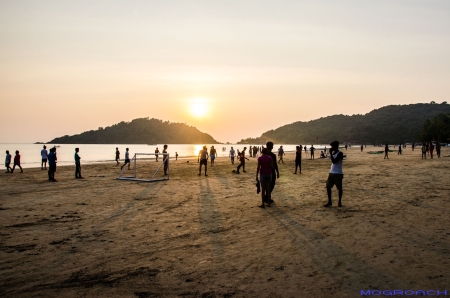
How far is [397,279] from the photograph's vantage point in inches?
190

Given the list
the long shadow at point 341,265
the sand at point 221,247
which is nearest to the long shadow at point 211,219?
the sand at point 221,247

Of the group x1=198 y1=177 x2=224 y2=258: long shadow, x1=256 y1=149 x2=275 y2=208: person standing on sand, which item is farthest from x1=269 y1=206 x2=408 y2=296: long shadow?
x1=256 y1=149 x2=275 y2=208: person standing on sand

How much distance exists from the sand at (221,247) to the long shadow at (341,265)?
0.06 feet

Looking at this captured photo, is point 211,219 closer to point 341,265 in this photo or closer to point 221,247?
point 221,247

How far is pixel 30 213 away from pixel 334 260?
9154 mm

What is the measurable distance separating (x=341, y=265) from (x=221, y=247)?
239 cm

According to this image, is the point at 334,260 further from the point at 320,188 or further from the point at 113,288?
the point at 320,188

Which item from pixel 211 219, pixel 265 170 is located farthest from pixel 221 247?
pixel 265 170

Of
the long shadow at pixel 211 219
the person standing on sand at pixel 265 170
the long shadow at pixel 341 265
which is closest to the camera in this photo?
the long shadow at pixel 341 265

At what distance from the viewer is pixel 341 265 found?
545cm

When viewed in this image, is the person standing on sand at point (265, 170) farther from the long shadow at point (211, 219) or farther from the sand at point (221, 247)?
the long shadow at point (211, 219)

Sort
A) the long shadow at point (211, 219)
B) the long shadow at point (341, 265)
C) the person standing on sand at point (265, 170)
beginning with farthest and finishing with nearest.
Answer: the person standing on sand at point (265, 170), the long shadow at point (211, 219), the long shadow at point (341, 265)

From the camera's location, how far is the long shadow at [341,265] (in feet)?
15.4

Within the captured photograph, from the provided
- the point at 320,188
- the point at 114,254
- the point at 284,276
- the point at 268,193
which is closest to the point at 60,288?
the point at 114,254
